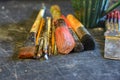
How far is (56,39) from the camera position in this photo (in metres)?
0.86

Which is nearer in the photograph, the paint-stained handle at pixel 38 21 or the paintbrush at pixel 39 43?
the paintbrush at pixel 39 43

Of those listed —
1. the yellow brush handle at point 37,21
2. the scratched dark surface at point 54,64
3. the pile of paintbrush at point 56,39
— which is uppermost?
the yellow brush handle at point 37,21

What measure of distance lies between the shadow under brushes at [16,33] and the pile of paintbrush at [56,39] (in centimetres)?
4

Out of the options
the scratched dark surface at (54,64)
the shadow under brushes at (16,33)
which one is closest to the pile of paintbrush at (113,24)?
the scratched dark surface at (54,64)

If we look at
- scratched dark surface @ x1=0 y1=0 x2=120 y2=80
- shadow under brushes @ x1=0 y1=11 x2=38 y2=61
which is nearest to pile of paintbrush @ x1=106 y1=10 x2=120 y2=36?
scratched dark surface @ x1=0 y1=0 x2=120 y2=80

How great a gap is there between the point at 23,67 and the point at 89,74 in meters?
0.20

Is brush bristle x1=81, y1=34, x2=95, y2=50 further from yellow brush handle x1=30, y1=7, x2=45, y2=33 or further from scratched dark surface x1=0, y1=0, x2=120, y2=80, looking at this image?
yellow brush handle x1=30, y1=7, x2=45, y2=33

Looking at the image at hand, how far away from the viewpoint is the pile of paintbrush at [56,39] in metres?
0.81

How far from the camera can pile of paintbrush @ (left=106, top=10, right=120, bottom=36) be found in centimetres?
83

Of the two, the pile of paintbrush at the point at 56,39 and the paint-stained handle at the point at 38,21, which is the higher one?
the paint-stained handle at the point at 38,21

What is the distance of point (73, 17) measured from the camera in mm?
993

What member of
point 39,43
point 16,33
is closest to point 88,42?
point 39,43

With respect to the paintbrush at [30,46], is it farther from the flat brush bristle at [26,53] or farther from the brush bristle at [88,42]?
the brush bristle at [88,42]

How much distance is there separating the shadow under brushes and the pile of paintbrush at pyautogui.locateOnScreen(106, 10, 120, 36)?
1.01 feet
